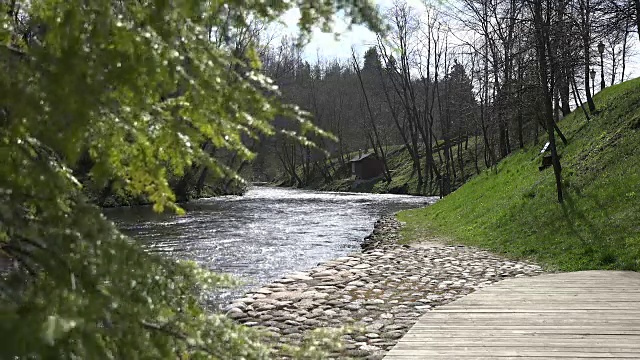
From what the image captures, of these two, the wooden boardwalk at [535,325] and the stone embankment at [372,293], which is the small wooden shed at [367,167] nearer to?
the stone embankment at [372,293]

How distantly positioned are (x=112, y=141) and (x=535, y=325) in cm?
494

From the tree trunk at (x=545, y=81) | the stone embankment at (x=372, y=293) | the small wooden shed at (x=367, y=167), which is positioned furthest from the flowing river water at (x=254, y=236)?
the small wooden shed at (x=367, y=167)

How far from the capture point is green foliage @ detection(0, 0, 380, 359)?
1287 mm

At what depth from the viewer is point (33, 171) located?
4.82ft

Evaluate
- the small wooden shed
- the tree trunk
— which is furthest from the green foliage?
the small wooden shed

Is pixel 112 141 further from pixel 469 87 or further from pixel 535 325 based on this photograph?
pixel 469 87

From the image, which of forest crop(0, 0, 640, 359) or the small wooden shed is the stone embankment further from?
the small wooden shed

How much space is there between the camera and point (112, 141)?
168cm

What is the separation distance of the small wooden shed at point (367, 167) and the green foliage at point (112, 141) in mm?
51233

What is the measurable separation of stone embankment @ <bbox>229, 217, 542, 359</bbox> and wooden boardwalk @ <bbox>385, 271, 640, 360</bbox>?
50 cm

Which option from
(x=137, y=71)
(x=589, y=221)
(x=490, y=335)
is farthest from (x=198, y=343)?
(x=589, y=221)

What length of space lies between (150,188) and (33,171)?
348 millimetres

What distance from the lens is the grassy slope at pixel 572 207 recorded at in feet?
33.1

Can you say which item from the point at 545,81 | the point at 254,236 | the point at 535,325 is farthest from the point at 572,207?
the point at 254,236
